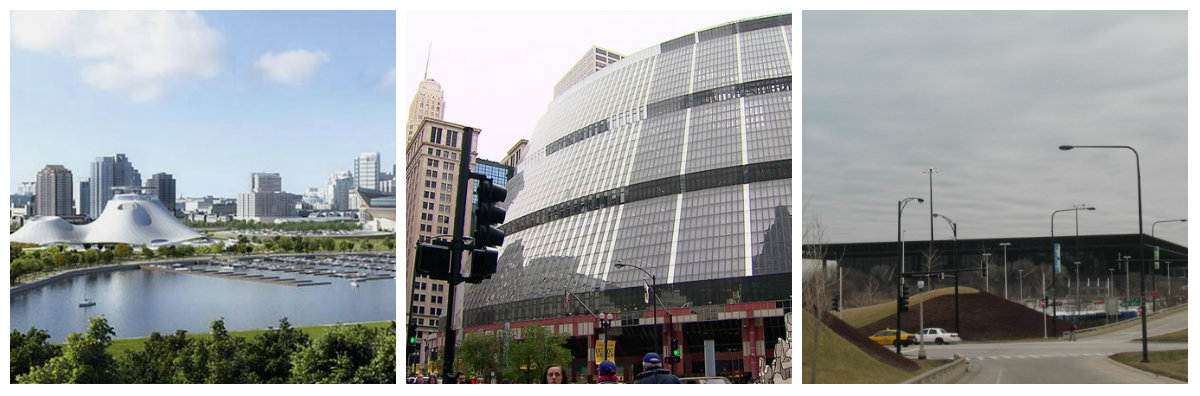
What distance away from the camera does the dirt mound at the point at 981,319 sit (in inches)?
690

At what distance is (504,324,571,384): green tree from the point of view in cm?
2108

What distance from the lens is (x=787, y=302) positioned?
2075cm

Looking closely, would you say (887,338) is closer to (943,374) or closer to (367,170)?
(943,374)

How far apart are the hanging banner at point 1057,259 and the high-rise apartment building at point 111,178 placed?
17348 millimetres

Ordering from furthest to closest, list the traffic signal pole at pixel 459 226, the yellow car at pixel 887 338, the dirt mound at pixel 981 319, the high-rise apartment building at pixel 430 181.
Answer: the high-rise apartment building at pixel 430 181, the dirt mound at pixel 981 319, the yellow car at pixel 887 338, the traffic signal pole at pixel 459 226

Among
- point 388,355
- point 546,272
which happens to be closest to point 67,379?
point 388,355

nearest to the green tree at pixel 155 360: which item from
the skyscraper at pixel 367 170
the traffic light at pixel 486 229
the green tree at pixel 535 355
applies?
the skyscraper at pixel 367 170

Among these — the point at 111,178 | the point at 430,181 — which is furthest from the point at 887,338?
the point at 111,178

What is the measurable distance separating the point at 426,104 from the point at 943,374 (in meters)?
13.1

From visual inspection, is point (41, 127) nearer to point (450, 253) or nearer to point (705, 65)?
point (450, 253)

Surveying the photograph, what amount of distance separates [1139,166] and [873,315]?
6.27m

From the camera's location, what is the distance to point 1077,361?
551 inches

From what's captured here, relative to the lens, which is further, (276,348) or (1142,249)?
(276,348)

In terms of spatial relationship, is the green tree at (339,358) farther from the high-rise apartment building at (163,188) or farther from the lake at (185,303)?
the high-rise apartment building at (163,188)
